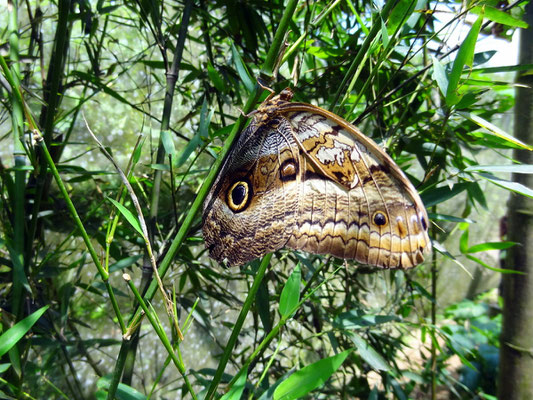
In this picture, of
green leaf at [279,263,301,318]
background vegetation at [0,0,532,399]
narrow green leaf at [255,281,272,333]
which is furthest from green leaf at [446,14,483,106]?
narrow green leaf at [255,281,272,333]

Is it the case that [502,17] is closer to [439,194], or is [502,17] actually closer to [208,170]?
[439,194]

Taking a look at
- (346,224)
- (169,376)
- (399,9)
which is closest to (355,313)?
(346,224)

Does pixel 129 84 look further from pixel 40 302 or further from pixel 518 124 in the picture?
pixel 518 124

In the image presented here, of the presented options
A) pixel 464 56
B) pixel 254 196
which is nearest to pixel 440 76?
pixel 464 56

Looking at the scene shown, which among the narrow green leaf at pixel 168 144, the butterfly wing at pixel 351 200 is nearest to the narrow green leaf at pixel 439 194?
the butterfly wing at pixel 351 200

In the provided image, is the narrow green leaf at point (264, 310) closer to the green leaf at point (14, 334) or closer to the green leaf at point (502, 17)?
the green leaf at point (14, 334)

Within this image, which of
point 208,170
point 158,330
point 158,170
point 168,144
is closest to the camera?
point 158,330
